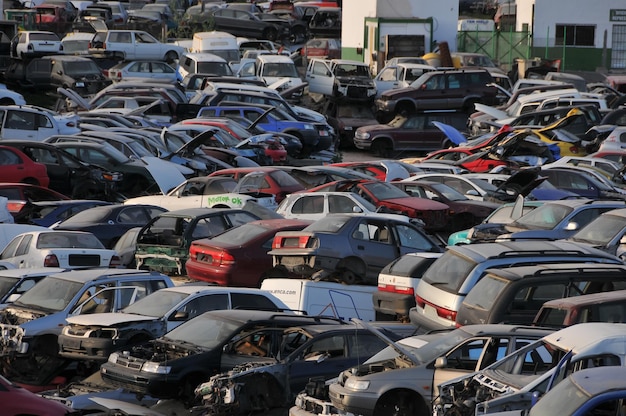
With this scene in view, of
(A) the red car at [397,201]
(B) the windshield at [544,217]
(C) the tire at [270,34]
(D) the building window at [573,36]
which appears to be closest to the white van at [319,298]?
(B) the windshield at [544,217]

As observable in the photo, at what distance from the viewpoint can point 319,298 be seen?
1727cm

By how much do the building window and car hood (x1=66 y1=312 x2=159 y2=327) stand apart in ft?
145

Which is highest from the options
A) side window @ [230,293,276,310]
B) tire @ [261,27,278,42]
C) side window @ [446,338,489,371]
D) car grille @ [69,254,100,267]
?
tire @ [261,27,278,42]

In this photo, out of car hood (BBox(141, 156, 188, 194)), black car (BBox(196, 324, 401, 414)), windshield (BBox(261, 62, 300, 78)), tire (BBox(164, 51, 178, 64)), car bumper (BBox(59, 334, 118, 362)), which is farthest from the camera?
tire (BBox(164, 51, 178, 64))

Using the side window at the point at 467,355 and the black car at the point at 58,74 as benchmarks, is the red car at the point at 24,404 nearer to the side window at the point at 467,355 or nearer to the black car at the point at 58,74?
the side window at the point at 467,355

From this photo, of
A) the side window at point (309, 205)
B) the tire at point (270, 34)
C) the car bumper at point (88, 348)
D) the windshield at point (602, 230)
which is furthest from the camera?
the tire at point (270, 34)

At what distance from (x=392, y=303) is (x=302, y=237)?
2363 millimetres

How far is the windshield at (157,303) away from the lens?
15648 mm

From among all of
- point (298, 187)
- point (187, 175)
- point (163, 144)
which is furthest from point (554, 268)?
point (163, 144)

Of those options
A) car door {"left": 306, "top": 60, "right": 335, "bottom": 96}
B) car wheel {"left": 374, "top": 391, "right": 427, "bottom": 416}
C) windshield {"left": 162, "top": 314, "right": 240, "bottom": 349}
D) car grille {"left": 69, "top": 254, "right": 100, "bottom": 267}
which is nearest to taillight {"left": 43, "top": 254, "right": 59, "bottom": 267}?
car grille {"left": 69, "top": 254, "right": 100, "bottom": 267}

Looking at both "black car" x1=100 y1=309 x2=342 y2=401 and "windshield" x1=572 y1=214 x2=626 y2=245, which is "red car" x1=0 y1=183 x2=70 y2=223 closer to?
"windshield" x1=572 y1=214 x2=626 y2=245

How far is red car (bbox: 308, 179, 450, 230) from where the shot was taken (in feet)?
75.8

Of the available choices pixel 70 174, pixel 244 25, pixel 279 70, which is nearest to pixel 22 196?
pixel 70 174

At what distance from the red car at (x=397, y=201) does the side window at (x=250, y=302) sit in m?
6.92
